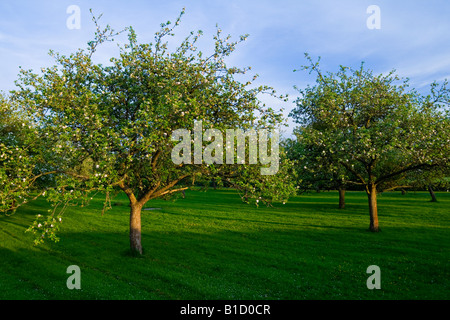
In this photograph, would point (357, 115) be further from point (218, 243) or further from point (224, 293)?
point (224, 293)

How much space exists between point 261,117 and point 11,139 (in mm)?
25875

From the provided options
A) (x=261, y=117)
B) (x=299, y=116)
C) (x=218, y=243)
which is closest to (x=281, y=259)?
(x=218, y=243)

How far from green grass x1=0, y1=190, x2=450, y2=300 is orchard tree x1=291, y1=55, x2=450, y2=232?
22.3ft

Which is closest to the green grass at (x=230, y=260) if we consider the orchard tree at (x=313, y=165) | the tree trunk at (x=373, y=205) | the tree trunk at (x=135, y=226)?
the tree trunk at (x=135, y=226)

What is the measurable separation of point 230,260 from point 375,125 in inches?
682

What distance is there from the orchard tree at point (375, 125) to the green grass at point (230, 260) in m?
6.81

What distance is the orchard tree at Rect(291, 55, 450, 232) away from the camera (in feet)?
78.4

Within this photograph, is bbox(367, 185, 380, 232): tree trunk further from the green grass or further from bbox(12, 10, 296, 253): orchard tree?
bbox(12, 10, 296, 253): orchard tree

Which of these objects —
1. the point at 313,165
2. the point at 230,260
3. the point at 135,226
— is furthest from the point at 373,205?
the point at 135,226

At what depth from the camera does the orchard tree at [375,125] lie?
23.9 m

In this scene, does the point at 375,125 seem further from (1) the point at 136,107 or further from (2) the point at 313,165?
(1) the point at 136,107

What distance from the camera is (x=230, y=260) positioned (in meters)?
19.9

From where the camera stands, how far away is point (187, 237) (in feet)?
88.9
